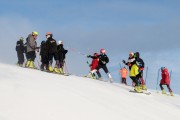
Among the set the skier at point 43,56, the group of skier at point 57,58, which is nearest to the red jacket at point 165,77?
the group of skier at point 57,58

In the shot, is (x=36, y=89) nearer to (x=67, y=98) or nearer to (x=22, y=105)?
(x=67, y=98)

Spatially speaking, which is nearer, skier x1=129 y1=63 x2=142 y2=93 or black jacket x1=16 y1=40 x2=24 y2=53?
skier x1=129 y1=63 x2=142 y2=93

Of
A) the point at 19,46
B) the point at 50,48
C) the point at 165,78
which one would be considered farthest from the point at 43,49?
the point at 165,78

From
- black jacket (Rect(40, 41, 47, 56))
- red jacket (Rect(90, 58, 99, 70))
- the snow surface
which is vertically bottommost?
the snow surface

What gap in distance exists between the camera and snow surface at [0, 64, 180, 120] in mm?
11430

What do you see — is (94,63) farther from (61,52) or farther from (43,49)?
(43,49)

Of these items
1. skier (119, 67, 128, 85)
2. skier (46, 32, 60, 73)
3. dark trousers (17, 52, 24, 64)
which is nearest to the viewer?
skier (46, 32, 60, 73)

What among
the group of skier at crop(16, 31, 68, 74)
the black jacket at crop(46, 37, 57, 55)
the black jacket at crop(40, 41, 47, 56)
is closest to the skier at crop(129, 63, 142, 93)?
the group of skier at crop(16, 31, 68, 74)

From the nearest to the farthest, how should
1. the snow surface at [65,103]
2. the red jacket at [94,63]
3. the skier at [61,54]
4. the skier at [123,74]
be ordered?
the snow surface at [65,103] → the skier at [61,54] → the red jacket at [94,63] → the skier at [123,74]

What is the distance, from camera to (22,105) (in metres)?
11.6

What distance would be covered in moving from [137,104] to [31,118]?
6501 mm

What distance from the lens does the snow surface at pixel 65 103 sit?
11.4 meters

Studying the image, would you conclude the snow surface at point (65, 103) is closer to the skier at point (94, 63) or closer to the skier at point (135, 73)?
the skier at point (135, 73)

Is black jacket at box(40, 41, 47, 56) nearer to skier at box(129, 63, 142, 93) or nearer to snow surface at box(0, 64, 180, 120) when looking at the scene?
snow surface at box(0, 64, 180, 120)
